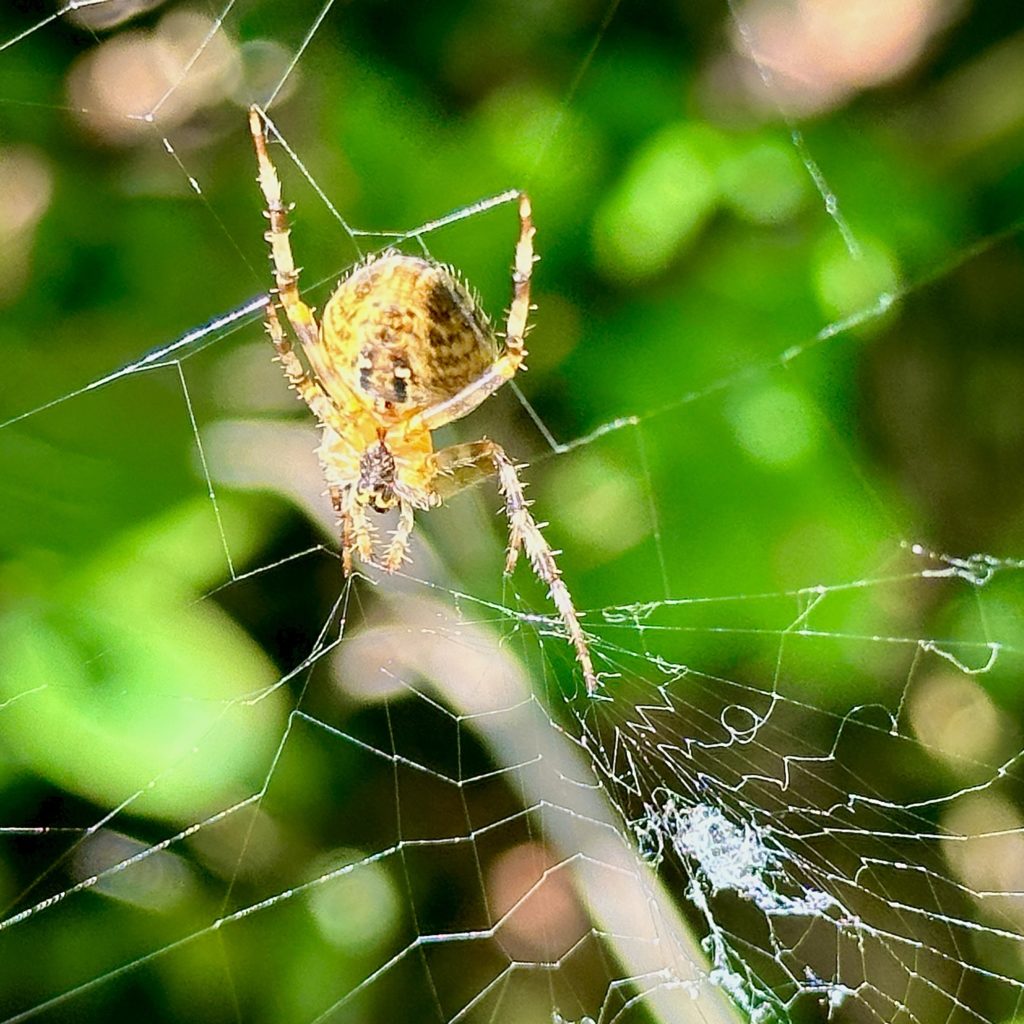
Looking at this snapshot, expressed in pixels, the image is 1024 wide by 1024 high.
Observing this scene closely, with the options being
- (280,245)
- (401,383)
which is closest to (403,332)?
(401,383)

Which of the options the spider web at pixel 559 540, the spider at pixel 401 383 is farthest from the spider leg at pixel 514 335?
the spider web at pixel 559 540

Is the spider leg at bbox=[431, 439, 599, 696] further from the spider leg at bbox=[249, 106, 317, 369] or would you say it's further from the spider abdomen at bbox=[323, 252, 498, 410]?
the spider leg at bbox=[249, 106, 317, 369]

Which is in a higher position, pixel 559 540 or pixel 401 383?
pixel 401 383

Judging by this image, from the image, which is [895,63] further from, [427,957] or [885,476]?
[427,957]

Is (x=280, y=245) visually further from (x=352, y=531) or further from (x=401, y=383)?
(x=352, y=531)

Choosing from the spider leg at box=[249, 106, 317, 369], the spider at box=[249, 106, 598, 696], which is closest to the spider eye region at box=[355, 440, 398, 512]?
the spider at box=[249, 106, 598, 696]

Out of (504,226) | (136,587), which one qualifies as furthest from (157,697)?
(504,226)
